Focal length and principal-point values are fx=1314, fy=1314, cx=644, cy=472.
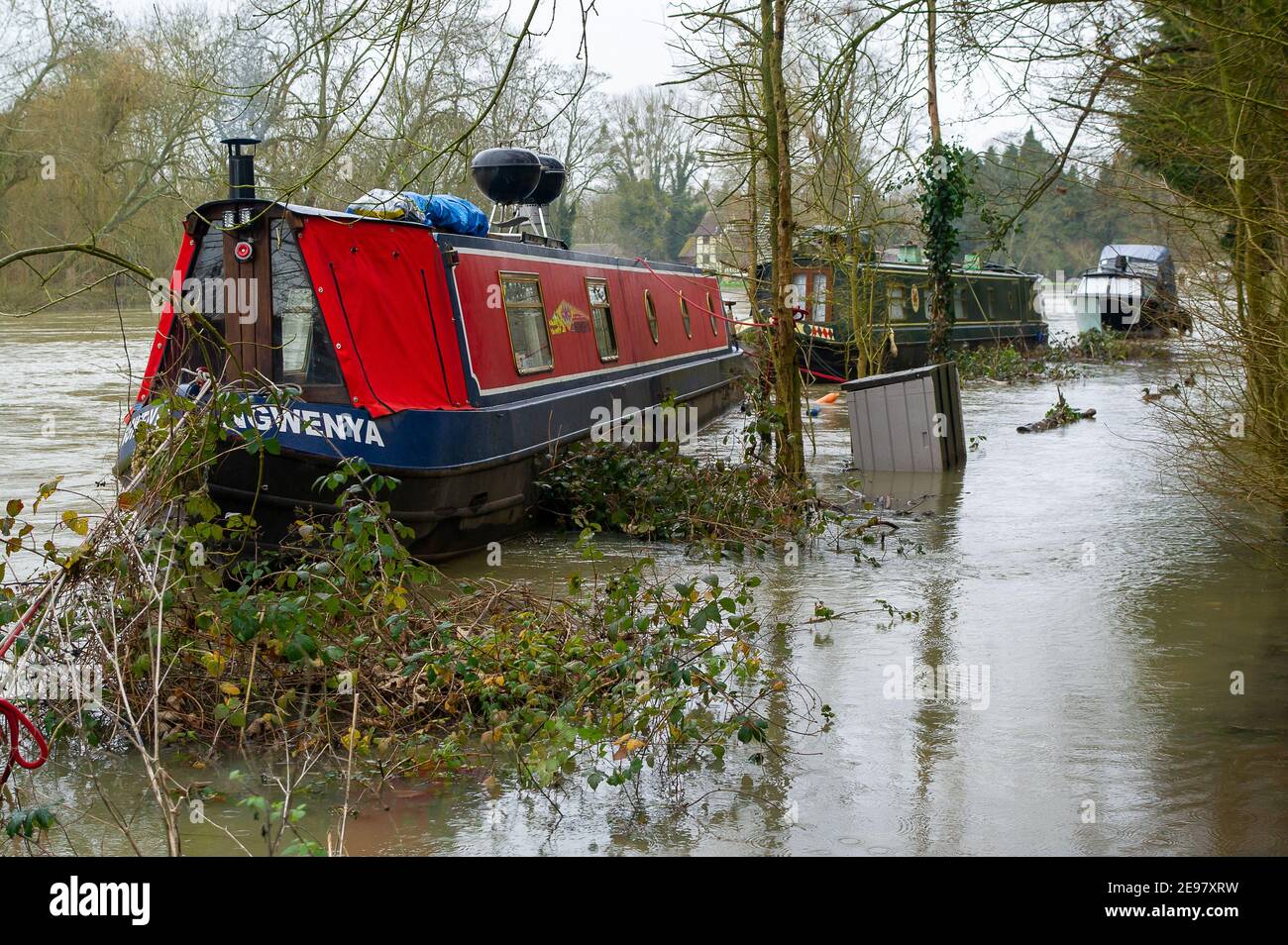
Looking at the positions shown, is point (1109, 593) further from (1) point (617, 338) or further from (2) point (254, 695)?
(1) point (617, 338)

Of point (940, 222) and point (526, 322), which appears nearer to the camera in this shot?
point (526, 322)

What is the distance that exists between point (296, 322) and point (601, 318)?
508 centimetres

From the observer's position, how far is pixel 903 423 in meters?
13.7

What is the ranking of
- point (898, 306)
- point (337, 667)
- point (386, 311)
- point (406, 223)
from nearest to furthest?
point (337, 667) < point (386, 311) < point (406, 223) < point (898, 306)

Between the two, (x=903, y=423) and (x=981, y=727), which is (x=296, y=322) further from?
(x=903, y=423)

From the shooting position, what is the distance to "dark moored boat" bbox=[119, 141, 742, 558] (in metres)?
8.41

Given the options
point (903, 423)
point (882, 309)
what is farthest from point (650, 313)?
point (882, 309)

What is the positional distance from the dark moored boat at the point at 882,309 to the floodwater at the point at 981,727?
25.2 ft

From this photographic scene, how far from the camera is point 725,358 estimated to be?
64.6 feet

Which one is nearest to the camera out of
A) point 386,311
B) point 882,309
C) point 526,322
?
point 386,311

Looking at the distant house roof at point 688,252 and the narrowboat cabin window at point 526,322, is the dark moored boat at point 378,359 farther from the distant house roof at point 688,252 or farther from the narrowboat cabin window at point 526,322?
the distant house roof at point 688,252

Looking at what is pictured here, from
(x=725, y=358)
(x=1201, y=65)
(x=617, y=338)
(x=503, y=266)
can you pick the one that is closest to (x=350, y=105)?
(x=503, y=266)

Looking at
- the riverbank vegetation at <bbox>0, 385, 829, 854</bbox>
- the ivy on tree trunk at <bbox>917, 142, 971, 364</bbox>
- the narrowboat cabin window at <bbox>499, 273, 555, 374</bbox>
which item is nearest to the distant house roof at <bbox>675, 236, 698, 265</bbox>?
the ivy on tree trunk at <bbox>917, 142, 971, 364</bbox>

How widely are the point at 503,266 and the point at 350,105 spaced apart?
4967mm
